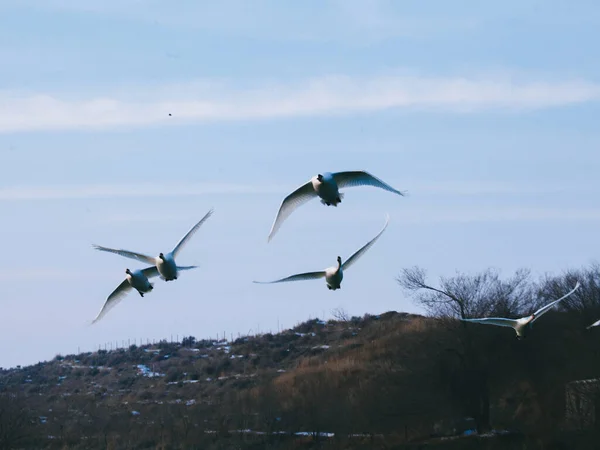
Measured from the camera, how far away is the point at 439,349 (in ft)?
237

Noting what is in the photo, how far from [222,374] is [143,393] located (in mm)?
7906

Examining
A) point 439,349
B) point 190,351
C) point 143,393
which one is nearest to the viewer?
point 439,349

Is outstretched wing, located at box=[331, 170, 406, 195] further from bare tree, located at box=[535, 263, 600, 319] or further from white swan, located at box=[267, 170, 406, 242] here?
bare tree, located at box=[535, 263, 600, 319]

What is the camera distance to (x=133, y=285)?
1401 inches

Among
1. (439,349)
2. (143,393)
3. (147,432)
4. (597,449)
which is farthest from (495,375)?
(143,393)

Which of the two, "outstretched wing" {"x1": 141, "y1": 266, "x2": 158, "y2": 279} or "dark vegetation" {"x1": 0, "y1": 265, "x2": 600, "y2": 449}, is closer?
"outstretched wing" {"x1": 141, "y1": 266, "x2": 158, "y2": 279}

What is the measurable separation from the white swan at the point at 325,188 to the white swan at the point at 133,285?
Answer: 4.44m

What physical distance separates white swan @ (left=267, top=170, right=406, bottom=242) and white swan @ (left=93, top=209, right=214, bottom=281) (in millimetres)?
2155

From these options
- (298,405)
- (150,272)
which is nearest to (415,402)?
(298,405)

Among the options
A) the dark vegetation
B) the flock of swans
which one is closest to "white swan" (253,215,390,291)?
the flock of swans

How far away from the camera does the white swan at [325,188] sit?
32281 mm

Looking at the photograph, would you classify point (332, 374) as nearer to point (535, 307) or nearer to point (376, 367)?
point (376, 367)

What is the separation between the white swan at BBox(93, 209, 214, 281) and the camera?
34281mm

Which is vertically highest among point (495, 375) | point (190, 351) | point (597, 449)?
point (190, 351)
